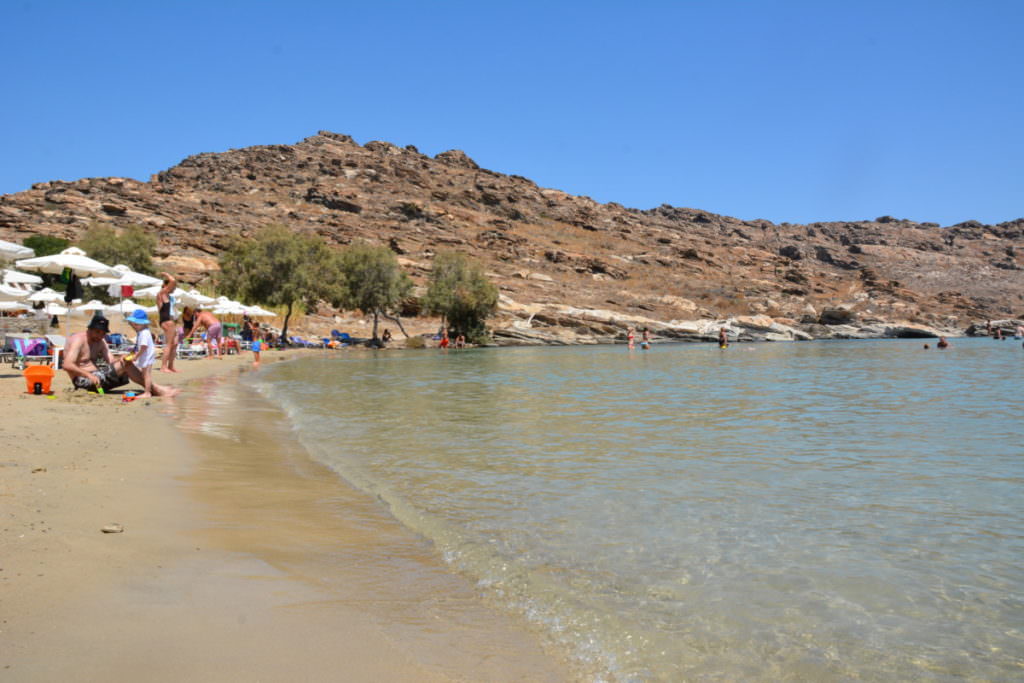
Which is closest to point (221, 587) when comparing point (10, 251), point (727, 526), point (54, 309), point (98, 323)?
point (727, 526)

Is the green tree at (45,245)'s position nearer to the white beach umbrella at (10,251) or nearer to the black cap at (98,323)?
the white beach umbrella at (10,251)

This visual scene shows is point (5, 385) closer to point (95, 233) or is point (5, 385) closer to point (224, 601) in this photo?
point (224, 601)

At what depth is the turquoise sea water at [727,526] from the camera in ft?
12.0

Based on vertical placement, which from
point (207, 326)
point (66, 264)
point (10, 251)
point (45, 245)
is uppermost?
point (45, 245)

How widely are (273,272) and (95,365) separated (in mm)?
35468

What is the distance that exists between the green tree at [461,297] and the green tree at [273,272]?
1051cm

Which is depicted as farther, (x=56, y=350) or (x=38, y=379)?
(x=56, y=350)

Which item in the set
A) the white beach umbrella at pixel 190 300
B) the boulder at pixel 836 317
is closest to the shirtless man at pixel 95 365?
the white beach umbrella at pixel 190 300

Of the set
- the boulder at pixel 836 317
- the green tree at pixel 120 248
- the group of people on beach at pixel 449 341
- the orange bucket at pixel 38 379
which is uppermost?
the green tree at pixel 120 248

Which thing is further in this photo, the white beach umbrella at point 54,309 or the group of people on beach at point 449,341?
the group of people on beach at point 449,341

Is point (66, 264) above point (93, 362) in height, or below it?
above

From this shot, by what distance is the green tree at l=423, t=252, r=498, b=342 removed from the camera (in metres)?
58.2

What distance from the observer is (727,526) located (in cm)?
576

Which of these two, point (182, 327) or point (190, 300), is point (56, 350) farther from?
point (190, 300)
